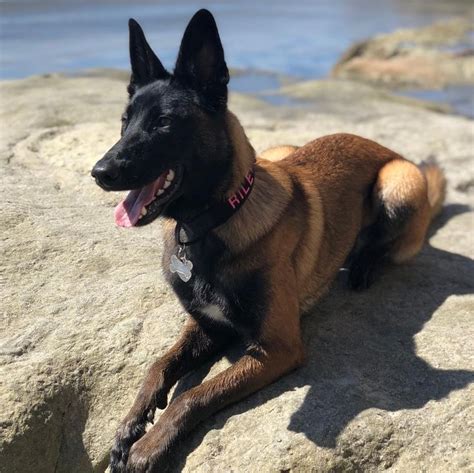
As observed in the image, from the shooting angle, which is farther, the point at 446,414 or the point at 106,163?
the point at 446,414

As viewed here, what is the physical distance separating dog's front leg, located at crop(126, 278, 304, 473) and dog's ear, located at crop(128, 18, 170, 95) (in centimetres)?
135

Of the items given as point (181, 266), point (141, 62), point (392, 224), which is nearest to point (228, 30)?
point (392, 224)

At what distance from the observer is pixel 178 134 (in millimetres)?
3160

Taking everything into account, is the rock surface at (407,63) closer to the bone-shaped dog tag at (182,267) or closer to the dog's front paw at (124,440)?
the bone-shaped dog tag at (182,267)

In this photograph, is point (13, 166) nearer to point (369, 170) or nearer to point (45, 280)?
point (45, 280)

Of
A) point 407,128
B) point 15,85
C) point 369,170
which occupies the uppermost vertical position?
point 369,170

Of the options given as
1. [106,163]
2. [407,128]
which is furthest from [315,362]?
[407,128]

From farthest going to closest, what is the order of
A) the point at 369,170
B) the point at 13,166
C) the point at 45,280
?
the point at 13,166 < the point at 369,170 < the point at 45,280

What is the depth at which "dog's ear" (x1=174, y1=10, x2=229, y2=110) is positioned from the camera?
3197mm

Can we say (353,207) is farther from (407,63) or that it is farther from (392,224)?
(407,63)

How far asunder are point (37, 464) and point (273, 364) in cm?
126

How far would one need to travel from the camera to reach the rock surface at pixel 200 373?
3033 millimetres

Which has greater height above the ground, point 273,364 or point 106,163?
point 106,163

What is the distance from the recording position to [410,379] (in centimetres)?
344
